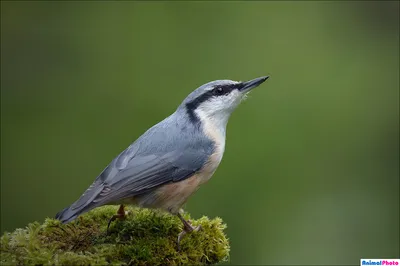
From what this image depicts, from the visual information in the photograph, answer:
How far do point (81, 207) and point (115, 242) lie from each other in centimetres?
27

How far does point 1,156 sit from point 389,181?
4.70 metres

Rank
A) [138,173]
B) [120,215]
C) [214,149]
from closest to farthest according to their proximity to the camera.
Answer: [138,173]
[120,215]
[214,149]

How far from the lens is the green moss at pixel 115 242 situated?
2969 mm

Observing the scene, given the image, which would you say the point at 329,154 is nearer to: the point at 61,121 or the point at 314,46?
the point at 314,46

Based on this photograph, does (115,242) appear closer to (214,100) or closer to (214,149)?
(214,149)

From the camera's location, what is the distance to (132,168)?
3449 millimetres

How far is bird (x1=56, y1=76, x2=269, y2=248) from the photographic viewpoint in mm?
3371

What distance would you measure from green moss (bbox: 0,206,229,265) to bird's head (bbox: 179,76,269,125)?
2.36 feet

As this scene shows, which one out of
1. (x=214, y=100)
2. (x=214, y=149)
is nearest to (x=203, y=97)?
(x=214, y=100)

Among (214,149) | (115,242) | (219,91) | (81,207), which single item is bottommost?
(115,242)

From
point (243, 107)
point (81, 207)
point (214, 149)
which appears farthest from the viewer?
point (243, 107)

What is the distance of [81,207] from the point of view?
3.21 meters

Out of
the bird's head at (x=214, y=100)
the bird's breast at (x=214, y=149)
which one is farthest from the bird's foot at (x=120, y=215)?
the bird's head at (x=214, y=100)

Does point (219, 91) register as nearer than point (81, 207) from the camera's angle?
No
